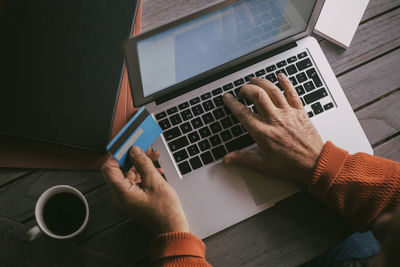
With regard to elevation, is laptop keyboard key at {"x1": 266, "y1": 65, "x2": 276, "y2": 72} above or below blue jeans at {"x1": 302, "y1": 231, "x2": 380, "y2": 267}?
above

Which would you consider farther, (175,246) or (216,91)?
(216,91)

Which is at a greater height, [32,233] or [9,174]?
[9,174]

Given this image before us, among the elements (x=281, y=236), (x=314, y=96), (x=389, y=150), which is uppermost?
(x=314, y=96)

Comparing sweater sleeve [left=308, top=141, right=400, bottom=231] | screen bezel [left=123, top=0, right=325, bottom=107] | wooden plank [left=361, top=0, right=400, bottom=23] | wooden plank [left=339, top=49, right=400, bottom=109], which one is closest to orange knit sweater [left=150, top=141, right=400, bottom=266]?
sweater sleeve [left=308, top=141, right=400, bottom=231]

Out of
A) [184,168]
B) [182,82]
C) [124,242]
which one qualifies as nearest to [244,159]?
[184,168]

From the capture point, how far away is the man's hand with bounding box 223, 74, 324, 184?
75cm

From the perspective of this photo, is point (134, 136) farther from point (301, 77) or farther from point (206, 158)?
point (301, 77)

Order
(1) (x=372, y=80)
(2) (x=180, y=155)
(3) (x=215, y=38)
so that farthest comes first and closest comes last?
(1) (x=372, y=80) < (2) (x=180, y=155) < (3) (x=215, y=38)

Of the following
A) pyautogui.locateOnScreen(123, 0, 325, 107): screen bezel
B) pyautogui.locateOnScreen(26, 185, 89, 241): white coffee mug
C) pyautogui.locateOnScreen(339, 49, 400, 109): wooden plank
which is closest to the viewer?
pyautogui.locateOnScreen(123, 0, 325, 107): screen bezel

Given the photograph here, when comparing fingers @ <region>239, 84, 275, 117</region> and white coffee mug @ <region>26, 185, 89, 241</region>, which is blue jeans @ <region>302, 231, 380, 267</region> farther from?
white coffee mug @ <region>26, 185, 89, 241</region>

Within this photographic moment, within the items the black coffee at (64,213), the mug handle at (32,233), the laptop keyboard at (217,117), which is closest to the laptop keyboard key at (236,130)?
the laptop keyboard at (217,117)

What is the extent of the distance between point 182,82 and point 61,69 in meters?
0.29

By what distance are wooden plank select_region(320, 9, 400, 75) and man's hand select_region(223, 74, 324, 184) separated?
22cm

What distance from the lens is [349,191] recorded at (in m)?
0.71
